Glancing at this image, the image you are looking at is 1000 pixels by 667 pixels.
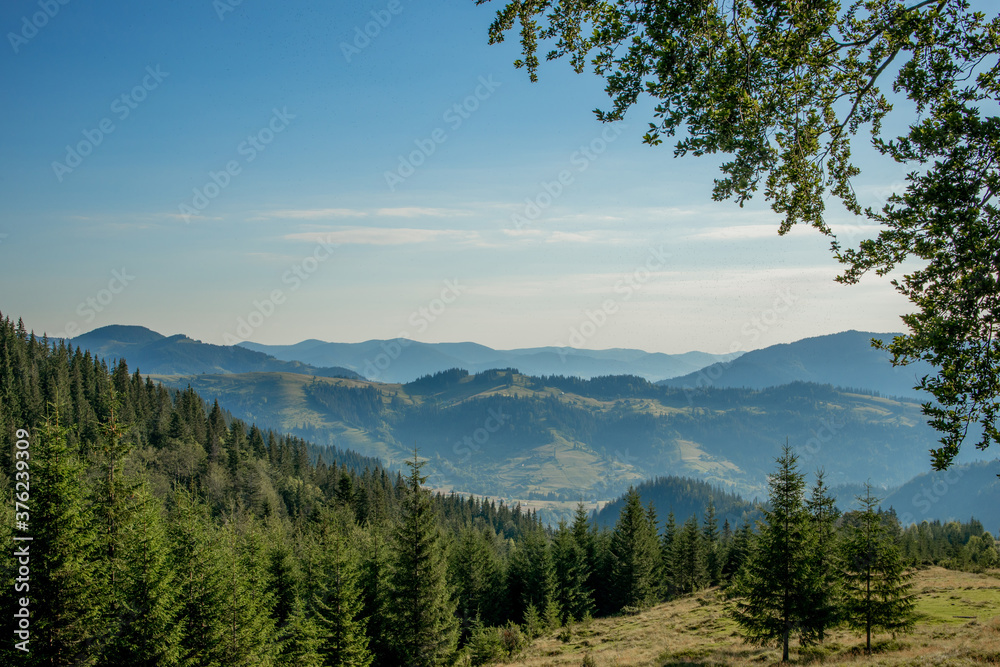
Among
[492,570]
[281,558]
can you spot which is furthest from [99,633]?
[492,570]

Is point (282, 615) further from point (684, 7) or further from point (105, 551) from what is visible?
point (684, 7)

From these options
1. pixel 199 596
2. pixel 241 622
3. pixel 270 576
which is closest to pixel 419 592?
pixel 270 576

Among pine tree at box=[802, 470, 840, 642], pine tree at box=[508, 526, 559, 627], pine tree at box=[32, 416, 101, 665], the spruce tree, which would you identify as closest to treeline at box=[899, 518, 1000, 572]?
pine tree at box=[802, 470, 840, 642]

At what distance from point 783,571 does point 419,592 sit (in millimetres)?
21311

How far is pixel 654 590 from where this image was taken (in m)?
58.2

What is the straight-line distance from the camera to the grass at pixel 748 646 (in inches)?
892

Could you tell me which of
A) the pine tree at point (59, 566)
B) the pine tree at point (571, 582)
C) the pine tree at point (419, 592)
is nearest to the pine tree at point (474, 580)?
the pine tree at point (571, 582)

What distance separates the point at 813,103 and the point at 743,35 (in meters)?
1.30

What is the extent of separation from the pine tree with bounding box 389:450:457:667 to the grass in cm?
570

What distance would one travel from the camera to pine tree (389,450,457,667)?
1325 inches

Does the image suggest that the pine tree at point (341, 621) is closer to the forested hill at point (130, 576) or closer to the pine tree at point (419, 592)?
the forested hill at point (130, 576)

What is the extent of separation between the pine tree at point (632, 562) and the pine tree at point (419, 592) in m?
27.1

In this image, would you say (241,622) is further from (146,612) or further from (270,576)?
(270,576)

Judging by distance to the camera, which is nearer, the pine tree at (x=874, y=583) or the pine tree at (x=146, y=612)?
the pine tree at (x=146, y=612)
